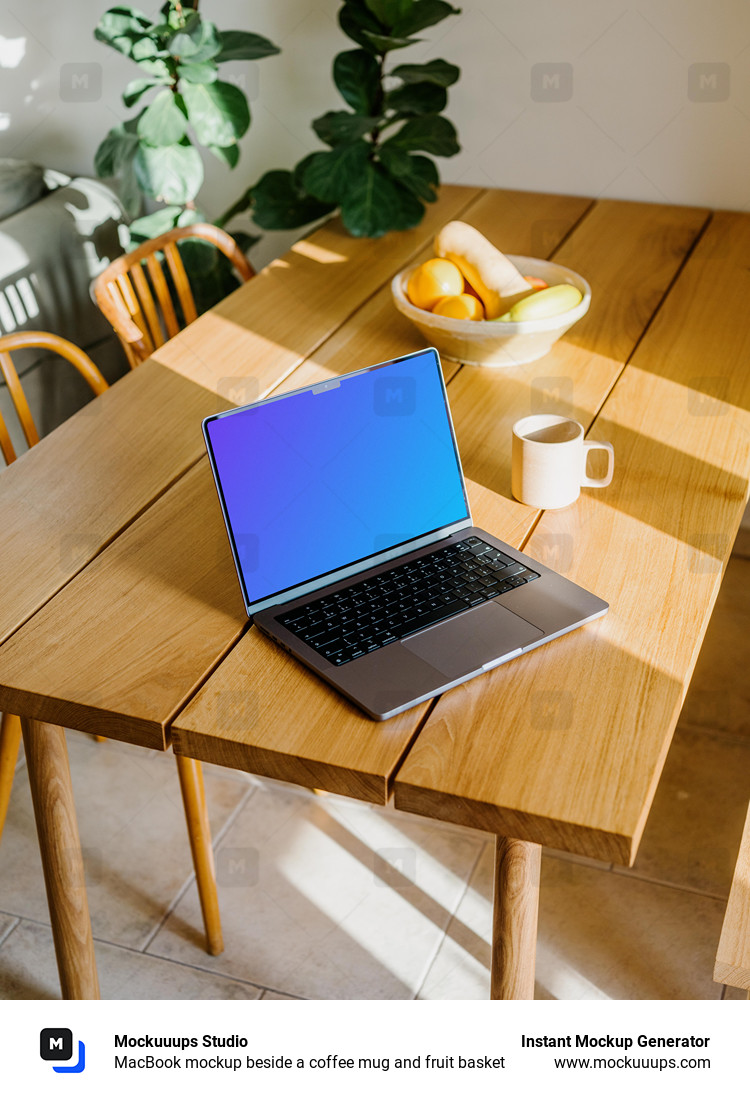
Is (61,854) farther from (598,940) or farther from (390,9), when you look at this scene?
A: (390,9)

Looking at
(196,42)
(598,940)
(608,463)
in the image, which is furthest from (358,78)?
(598,940)

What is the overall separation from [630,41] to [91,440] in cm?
146

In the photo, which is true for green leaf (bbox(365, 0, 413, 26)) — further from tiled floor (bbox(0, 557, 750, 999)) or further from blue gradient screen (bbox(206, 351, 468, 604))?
tiled floor (bbox(0, 557, 750, 999))

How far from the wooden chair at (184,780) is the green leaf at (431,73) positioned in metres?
0.89

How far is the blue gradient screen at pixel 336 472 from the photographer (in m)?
1.08

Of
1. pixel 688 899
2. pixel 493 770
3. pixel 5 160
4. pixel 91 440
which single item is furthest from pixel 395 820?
pixel 5 160

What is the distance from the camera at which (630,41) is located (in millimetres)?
2170

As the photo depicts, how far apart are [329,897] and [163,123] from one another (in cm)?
152

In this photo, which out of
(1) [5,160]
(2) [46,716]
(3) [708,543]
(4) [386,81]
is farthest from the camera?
(1) [5,160]

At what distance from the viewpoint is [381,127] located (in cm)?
211

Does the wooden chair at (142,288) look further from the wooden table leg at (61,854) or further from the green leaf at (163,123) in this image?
the wooden table leg at (61,854)
